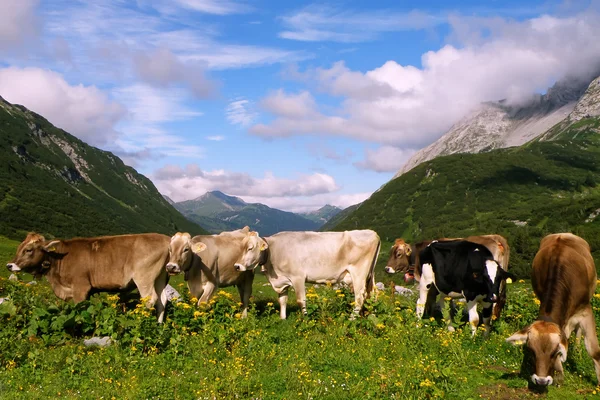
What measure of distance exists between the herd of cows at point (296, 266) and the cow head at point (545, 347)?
97 cm

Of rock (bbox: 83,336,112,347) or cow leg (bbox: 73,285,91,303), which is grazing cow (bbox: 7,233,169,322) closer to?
cow leg (bbox: 73,285,91,303)

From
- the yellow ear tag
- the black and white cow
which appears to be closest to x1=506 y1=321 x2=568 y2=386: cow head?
the black and white cow

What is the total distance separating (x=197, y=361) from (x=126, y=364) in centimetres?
162

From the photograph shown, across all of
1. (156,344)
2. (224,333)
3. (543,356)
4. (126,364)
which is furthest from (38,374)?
(543,356)

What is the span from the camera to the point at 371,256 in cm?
1595

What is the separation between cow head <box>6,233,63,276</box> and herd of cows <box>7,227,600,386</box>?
0.03m

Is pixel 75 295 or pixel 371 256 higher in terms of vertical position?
pixel 371 256

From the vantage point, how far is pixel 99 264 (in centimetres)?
1399

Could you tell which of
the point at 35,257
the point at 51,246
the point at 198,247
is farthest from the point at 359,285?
the point at 35,257

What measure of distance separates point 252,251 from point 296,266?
5.82ft

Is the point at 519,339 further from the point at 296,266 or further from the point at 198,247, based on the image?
the point at 198,247

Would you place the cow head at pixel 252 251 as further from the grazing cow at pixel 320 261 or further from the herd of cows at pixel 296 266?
the grazing cow at pixel 320 261

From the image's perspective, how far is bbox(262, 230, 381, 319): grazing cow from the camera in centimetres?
1559

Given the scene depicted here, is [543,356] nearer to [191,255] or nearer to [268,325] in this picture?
[268,325]
